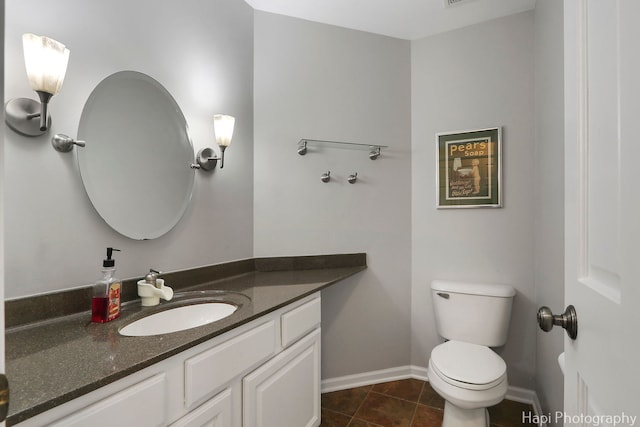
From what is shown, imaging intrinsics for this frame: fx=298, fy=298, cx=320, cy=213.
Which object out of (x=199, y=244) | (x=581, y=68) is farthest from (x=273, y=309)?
(x=581, y=68)

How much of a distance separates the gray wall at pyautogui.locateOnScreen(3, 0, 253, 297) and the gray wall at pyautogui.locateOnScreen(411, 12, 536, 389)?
4.23ft

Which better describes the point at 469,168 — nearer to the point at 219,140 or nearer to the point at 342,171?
the point at 342,171

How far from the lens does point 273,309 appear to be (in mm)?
1230

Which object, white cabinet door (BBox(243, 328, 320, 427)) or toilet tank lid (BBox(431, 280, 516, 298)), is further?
toilet tank lid (BBox(431, 280, 516, 298))

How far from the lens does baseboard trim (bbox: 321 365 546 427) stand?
1999 millimetres

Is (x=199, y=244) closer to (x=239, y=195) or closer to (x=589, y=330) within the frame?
(x=239, y=195)

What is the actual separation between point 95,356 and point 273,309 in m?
0.60

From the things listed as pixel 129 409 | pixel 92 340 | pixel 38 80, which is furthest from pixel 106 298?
pixel 38 80

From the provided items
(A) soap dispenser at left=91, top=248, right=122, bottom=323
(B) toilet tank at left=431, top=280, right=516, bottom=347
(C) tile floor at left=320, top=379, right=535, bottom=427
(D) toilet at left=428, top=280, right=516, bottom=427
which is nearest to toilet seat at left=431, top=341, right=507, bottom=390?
(D) toilet at left=428, top=280, right=516, bottom=427

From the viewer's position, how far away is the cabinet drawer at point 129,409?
2.21 feet

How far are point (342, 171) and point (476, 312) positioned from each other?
1.29m

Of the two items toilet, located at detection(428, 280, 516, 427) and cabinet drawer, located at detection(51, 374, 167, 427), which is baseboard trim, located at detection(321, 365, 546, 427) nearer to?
toilet, located at detection(428, 280, 516, 427)

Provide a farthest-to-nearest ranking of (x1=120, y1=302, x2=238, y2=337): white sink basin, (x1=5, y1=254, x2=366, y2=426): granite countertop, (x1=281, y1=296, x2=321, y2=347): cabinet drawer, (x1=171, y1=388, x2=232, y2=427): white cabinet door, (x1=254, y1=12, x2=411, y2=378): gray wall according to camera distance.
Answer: (x1=254, y1=12, x2=411, y2=378): gray wall
(x1=281, y1=296, x2=321, y2=347): cabinet drawer
(x1=120, y1=302, x2=238, y2=337): white sink basin
(x1=171, y1=388, x2=232, y2=427): white cabinet door
(x1=5, y1=254, x2=366, y2=426): granite countertop

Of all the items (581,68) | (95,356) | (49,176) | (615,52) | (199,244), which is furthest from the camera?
(199,244)
